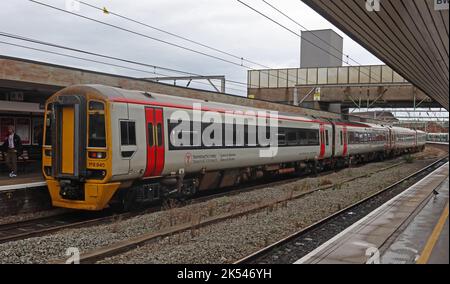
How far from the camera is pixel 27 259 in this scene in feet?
23.1

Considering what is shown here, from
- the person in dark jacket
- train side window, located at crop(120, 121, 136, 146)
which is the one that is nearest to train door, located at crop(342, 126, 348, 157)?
train side window, located at crop(120, 121, 136, 146)

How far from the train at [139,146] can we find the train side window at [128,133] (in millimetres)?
24

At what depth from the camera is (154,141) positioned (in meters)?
11.4

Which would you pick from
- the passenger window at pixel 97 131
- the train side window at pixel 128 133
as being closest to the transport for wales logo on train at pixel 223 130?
the train side window at pixel 128 133

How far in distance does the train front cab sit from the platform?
17.8 feet

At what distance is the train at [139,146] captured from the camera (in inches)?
407

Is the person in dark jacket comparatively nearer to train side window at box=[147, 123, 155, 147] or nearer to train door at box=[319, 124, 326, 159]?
train side window at box=[147, 123, 155, 147]

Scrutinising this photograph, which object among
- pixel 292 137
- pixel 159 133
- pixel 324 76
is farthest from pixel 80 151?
pixel 324 76

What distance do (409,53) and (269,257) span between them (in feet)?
28.6

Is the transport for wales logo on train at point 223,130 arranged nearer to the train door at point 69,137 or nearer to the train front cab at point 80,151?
the train front cab at point 80,151

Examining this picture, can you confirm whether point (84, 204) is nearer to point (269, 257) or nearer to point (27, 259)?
point (27, 259)

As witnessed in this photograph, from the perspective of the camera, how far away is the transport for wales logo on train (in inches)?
486

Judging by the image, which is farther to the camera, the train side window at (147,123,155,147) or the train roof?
the train side window at (147,123,155,147)

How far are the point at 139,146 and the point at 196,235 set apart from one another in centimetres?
309
